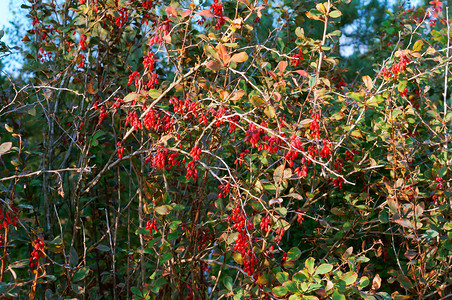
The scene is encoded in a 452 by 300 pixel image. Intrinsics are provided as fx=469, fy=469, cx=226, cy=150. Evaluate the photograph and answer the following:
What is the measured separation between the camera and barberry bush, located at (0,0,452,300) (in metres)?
2.22

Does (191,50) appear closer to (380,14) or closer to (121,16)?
(121,16)

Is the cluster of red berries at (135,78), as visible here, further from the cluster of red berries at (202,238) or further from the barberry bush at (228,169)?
the cluster of red berries at (202,238)

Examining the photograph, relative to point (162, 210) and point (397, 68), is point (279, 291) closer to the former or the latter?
point (162, 210)

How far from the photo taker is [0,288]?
2.01 meters

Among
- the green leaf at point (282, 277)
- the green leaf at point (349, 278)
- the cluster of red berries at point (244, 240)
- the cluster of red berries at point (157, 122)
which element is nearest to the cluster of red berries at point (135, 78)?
the cluster of red berries at point (157, 122)

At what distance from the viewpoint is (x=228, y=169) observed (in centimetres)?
205

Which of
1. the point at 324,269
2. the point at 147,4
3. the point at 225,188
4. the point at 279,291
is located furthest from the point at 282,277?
the point at 147,4

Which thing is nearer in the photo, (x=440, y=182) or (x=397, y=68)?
(x=397, y=68)

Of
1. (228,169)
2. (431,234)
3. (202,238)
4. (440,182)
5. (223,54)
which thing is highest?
(223,54)

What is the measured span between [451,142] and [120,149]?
6.79ft

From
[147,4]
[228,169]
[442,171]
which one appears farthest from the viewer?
[147,4]

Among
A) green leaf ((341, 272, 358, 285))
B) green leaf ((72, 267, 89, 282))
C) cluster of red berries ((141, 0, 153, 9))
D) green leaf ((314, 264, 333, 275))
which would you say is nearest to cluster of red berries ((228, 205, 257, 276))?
green leaf ((314, 264, 333, 275))

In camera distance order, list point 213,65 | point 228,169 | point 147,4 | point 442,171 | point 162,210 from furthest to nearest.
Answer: point 147,4
point 442,171
point 162,210
point 213,65
point 228,169

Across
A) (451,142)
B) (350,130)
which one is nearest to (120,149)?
(350,130)
